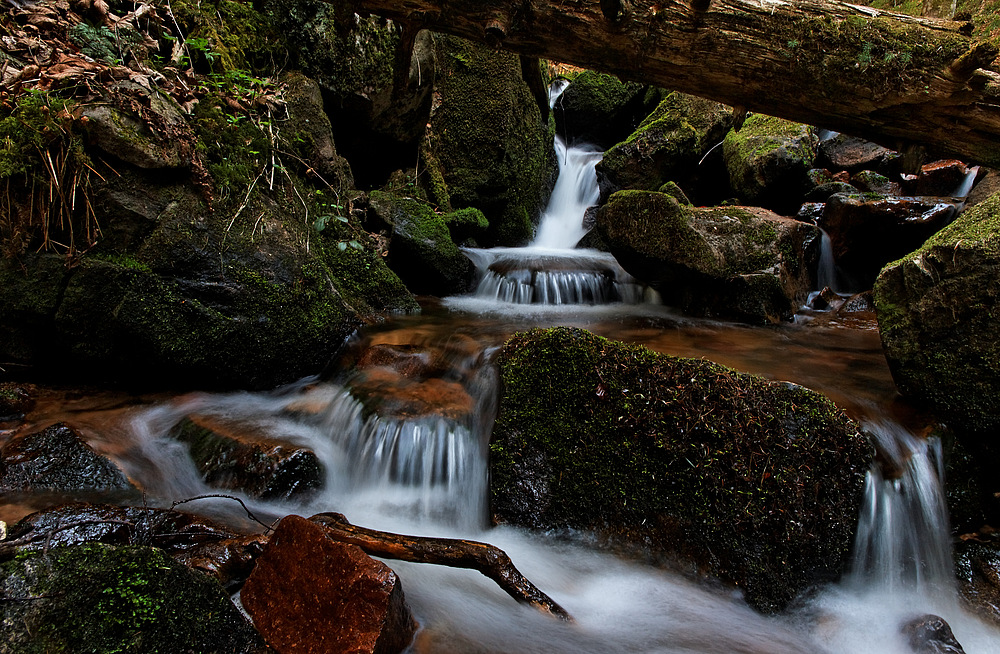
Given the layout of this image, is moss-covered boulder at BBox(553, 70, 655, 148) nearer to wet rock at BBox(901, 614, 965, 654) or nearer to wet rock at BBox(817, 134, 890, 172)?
wet rock at BBox(817, 134, 890, 172)

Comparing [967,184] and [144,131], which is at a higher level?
[967,184]

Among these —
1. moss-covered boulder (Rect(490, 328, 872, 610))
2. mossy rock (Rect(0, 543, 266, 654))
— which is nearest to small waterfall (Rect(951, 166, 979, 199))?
moss-covered boulder (Rect(490, 328, 872, 610))

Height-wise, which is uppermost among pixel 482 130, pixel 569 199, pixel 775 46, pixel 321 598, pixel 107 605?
pixel 482 130

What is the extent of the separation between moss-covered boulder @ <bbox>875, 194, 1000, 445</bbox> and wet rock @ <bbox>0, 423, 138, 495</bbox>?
196 inches

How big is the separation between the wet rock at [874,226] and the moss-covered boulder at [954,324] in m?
4.68

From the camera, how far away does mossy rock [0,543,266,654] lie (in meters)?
1.17

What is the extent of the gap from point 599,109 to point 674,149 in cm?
374

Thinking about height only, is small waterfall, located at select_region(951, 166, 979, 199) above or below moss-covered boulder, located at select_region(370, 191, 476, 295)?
above

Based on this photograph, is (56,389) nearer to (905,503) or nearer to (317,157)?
(317,157)

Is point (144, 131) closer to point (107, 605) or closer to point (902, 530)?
point (107, 605)

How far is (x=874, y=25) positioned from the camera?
9.71 ft

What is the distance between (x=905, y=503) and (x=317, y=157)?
5975 millimetres

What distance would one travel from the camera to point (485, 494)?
A: 3.06m

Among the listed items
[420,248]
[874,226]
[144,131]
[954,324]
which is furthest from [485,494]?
[874,226]
